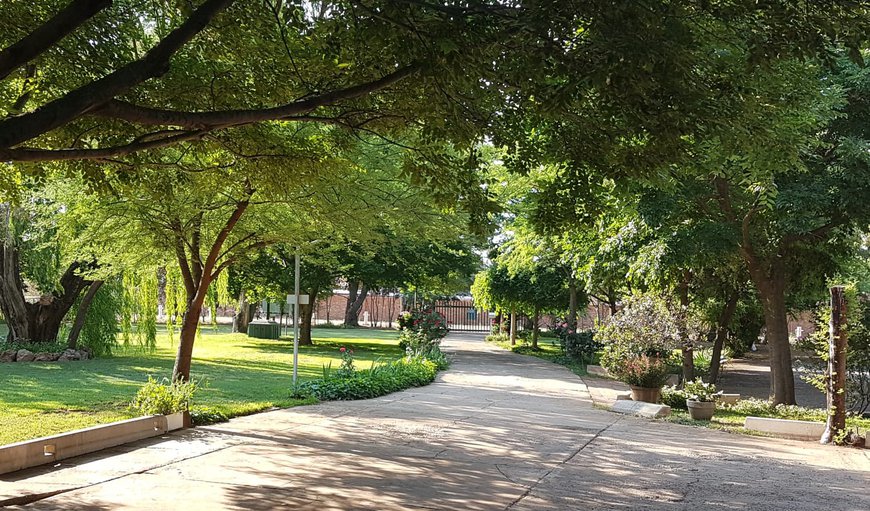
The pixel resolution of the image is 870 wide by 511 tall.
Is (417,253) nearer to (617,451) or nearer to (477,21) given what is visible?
(617,451)

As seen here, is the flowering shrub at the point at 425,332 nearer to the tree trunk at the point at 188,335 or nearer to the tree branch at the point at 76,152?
the tree trunk at the point at 188,335

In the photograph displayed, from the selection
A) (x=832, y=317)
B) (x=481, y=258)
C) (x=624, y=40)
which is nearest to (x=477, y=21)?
(x=624, y=40)

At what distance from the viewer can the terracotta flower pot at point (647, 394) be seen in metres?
14.9

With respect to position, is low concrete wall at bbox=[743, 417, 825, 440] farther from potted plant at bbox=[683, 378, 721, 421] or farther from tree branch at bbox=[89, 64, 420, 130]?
tree branch at bbox=[89, 64, 420, 130]

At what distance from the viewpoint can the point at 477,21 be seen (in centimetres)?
547

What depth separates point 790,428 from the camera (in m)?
11.5

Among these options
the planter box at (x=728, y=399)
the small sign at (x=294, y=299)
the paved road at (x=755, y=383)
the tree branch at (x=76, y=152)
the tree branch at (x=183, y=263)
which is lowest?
the paved road at (x=755, y=383)

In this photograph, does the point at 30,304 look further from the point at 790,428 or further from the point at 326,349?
the point at 790,428

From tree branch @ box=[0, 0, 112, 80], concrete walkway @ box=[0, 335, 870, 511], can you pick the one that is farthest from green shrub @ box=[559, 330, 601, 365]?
tree branch @ box=[0, 0, 112, 80]

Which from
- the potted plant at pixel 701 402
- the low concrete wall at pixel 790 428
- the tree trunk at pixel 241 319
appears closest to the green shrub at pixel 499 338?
the tree trunk at pixel 241 319

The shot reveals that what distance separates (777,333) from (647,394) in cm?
283

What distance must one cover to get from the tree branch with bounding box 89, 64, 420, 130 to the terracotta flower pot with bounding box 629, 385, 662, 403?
10.8 meters

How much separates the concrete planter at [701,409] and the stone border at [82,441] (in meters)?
8.74

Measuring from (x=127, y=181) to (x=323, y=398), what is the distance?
23.2ft
